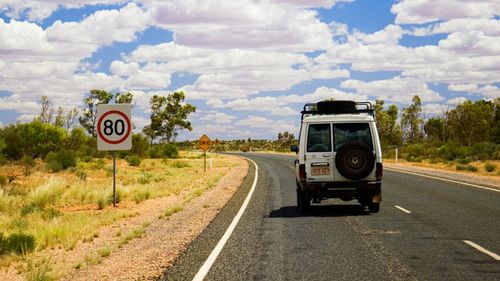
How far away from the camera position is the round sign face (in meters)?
16.0

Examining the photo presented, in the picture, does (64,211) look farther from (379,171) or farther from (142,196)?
(379,171)

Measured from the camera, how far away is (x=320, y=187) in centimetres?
1366

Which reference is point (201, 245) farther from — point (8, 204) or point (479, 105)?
point (479, 105)

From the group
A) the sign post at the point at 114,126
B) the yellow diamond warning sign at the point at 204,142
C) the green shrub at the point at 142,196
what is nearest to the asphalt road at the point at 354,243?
the sign post at the point at 114,126

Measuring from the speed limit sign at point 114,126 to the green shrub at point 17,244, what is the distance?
19.0 feet

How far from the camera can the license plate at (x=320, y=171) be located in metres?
13.7

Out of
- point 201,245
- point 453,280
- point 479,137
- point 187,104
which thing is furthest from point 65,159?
point 479,137

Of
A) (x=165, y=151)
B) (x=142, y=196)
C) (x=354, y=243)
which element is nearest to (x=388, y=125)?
(x=165, y=151)

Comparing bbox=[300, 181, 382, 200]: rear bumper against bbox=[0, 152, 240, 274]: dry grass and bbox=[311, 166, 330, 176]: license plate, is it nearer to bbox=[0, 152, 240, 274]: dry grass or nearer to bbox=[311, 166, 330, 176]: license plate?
bbox=[311, 166, 330, 176]: license plate

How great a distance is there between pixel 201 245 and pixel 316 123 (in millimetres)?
5079

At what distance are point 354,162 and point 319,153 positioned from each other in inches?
33.4

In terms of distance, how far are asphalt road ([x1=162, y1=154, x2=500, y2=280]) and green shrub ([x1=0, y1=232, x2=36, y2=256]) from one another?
2.78 metres

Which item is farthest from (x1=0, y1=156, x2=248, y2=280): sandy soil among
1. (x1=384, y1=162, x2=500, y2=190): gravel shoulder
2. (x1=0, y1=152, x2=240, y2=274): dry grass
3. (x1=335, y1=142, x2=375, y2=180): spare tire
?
(x1=384, y1=162, x2=500, y2=190): gravel shoulder

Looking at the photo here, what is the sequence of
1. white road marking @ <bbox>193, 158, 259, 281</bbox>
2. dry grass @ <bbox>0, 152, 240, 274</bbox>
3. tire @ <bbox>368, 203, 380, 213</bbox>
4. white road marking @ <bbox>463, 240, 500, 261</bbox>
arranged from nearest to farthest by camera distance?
1. white road marking @ <bbox>193, 158, 259, 281</bbox>
2. white road marking @ <bbox>463, 240, 500, 261</bbox>
3. dry grass @ <bbox>0, 152, 240, 274</bbox>
4. tire @ <bbox>368, 203, 380, 213</bbox>
